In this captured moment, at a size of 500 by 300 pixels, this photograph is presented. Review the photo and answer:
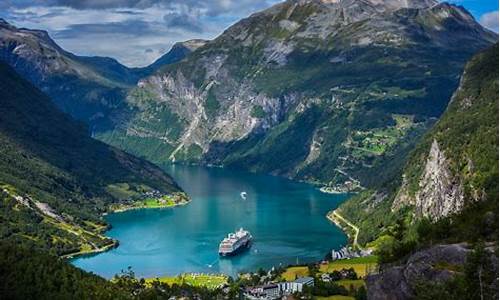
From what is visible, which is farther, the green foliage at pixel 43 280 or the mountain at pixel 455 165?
the mountain at pixel 455 165

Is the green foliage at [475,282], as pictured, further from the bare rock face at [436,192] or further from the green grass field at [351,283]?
the bare rock face at [436,192]

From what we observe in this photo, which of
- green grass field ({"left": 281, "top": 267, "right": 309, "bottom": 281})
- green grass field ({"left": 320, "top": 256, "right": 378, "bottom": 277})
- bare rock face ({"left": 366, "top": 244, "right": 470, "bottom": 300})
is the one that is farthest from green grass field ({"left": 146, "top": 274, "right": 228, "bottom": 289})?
bare rock face ({"left": 366, "top": 244, "right": 470, "bottom": 300})

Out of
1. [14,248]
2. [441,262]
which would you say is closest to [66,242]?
[14,248]

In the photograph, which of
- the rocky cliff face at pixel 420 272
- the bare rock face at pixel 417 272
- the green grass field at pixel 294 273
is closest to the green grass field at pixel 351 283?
the green grass field at pixel 294 273

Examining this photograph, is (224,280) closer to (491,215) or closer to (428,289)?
(491,215)

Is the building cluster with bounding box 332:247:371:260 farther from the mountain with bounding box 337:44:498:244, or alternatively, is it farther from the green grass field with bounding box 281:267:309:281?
the green grass field with bounding box 281:267:309:281

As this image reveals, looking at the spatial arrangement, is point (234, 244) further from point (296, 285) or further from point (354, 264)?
point (296, 285)
